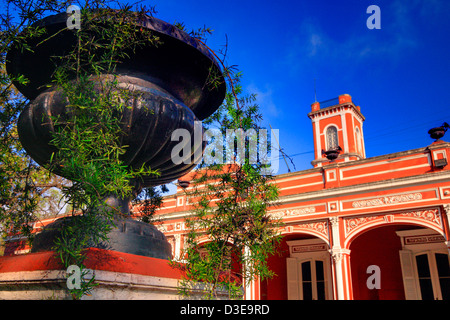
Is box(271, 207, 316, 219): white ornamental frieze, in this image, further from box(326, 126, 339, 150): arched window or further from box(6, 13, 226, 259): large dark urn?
box(326, 126, 339, 150): arched window

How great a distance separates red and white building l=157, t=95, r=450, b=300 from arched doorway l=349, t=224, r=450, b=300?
0.08ft

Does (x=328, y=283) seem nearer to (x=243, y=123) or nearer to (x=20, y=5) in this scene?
(x=243, y=123)

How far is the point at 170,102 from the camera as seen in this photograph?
2.06 metres

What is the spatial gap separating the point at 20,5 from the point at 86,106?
2.36 ft

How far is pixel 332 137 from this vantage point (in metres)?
23.0

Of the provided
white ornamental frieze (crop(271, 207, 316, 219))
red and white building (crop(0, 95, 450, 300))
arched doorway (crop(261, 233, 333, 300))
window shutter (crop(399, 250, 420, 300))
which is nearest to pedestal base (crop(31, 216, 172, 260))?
red and white building (crop(0, 95, 450, 300))

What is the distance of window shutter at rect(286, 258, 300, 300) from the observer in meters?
11.3

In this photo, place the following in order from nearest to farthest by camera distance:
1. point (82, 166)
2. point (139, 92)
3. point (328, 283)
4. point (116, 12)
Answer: point (82, 166) < point (116, 12) < point (139, 92) < point (328, 283)

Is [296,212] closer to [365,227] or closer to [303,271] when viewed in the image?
[365,227]

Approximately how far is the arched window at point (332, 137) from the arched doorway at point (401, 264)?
12.3 meters

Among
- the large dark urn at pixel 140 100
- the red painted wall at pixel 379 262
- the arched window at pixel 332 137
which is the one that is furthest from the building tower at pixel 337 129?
the large dark urn at pixel 140 100

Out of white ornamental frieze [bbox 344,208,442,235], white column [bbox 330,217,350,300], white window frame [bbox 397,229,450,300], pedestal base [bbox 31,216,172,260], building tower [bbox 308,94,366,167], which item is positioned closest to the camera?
pedestal base [bbox 31,216,172,260]

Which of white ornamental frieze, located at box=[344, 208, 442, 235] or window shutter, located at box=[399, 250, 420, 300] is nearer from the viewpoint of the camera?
white ornamental frieze, located at box=[344, 208, 442, 235]
